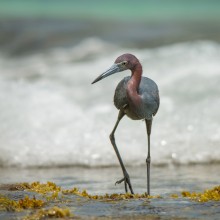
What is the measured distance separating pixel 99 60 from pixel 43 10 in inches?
437

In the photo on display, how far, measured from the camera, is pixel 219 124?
13.5m

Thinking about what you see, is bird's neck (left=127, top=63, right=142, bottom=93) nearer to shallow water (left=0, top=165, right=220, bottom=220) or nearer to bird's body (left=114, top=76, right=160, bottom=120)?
bird's body (left=114, top=76, right=160, bottom=120)

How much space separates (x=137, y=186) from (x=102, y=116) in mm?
4008

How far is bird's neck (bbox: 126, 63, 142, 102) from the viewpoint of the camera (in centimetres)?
903

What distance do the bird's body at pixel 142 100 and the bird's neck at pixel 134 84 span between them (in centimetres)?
7

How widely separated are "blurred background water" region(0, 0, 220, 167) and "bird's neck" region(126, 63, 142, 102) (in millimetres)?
3420

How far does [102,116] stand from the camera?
46.4 ft

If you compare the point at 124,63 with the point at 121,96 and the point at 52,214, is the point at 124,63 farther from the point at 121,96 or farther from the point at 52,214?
the point at 52,214

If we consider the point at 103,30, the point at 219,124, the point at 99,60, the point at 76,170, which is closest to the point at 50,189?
the point at 76,170

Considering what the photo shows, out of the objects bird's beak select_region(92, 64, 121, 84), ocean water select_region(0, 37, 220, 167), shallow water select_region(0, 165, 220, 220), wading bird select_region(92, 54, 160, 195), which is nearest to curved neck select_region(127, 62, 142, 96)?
wading bird select_region(92, 54, 160, 195)

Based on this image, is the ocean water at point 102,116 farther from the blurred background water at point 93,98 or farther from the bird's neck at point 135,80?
the bird's neck at point 135,80

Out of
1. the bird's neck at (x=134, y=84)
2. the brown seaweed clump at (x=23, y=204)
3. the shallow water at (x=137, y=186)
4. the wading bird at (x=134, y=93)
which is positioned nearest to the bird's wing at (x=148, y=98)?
the wading bird at (x=134, y=93)

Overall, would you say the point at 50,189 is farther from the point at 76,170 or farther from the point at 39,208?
the point at 76,170

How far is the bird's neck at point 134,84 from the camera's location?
29.6 ft
